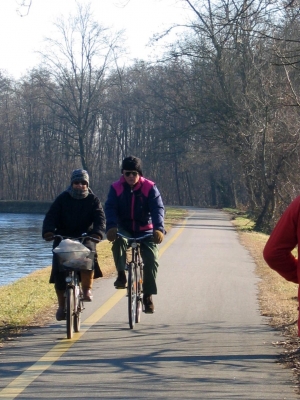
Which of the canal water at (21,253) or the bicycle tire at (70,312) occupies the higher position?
the bicycle tire at (70,312)

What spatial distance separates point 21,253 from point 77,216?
58.3ft

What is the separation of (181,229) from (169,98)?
36.7 feet

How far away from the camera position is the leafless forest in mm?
28250

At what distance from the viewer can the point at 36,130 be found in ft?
244

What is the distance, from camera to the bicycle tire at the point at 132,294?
8555mm

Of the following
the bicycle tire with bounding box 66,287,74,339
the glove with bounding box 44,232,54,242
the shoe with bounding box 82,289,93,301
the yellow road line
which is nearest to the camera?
the yellow road line

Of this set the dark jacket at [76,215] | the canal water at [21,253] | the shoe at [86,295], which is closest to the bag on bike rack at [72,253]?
the dark jacket at [76,215]

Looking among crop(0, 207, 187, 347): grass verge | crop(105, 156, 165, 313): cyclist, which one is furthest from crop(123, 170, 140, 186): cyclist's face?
crop(0, 207, 187, 347): grass verge

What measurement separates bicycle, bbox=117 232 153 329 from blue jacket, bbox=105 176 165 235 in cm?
15

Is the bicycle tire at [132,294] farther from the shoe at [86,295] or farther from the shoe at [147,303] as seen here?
the shoe at [86,295]

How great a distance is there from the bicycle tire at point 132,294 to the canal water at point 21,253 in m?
8.83

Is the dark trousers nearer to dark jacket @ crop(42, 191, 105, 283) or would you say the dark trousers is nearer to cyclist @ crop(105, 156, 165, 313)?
cyclist @ crop(105, 156, 165, 313)

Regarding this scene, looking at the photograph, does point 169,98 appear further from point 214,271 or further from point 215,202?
point 215,202

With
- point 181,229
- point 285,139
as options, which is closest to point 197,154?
point 181,229
